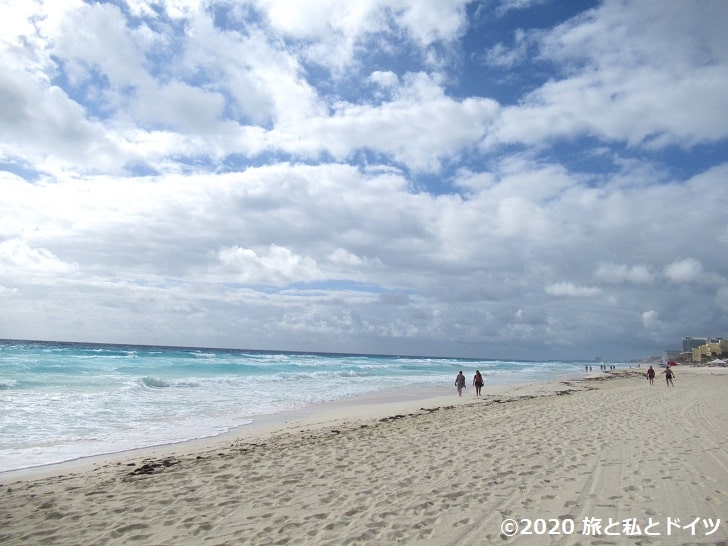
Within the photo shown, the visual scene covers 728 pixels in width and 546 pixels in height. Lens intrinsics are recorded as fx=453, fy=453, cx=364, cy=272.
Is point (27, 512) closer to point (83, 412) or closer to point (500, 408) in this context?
point (83, 412)

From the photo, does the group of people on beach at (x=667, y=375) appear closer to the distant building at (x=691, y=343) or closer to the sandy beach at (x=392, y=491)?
the sandy beach at (x=392, y=491)

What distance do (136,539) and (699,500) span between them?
6.56 metres

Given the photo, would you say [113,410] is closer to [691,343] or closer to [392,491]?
[392,491]

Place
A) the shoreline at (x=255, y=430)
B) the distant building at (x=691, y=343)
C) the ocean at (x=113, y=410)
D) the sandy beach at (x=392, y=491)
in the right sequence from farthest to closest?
1. the distant building at (x=691, y=343)
2. the ocean at (x=113, y=410)
3. the shoreline at (x=255, y=430)
4. the sandy beach at (x=392, y=491)

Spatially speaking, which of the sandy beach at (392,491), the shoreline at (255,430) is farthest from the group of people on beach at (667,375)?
the sandy beach at (392,491)

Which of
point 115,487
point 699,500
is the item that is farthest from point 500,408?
point 115,487

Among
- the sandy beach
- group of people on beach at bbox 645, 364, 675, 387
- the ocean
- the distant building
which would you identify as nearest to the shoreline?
the sandy beach

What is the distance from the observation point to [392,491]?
6.07 meters

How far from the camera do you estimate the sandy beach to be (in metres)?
4.82

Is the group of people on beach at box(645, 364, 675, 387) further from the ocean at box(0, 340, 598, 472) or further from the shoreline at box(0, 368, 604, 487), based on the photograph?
the ocean at box(0, 340, 598, 472)

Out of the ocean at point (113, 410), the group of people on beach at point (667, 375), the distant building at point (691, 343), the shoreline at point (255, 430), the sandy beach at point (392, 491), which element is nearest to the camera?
the sandy beach at point (392, 491)

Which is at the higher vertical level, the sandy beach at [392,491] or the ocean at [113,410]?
the sandy beach at [392,491]

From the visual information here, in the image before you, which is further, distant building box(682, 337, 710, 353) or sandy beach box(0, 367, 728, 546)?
distant building box(682, 337, 710, 353)

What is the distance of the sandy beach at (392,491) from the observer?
482cm
